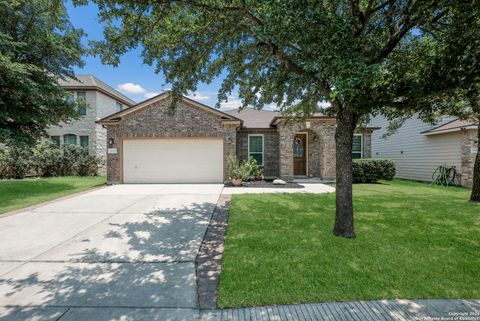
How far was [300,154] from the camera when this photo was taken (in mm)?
15398

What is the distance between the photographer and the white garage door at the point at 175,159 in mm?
13328

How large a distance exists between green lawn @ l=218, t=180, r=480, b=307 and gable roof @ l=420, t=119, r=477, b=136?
7306mm

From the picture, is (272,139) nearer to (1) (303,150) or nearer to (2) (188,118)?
(1) (303,150)

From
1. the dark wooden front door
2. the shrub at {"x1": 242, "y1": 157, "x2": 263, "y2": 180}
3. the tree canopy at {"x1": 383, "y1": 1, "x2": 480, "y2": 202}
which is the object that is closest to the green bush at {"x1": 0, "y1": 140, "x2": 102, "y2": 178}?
the shrub at {"x1": 242, "y1": 157, "x2": 263, "y2": 180}

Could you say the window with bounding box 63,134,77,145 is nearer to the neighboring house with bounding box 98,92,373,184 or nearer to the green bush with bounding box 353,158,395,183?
the neighboring house with bounding box 98,92,373,184

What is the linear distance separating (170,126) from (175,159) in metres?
1.80

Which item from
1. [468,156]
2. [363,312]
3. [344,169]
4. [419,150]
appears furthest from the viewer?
[419,150]

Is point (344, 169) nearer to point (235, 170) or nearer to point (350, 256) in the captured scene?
point (350, 256)

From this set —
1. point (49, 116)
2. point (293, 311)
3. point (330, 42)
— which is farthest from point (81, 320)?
point (49, 116)

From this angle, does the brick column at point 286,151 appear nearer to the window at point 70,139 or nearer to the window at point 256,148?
the window at point 256,148

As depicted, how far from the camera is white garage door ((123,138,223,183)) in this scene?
43.7ft

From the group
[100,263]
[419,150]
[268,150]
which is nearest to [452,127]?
[419,150]

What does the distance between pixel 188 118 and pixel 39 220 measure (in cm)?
817

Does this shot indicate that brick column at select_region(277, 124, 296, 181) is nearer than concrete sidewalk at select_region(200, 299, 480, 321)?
No
